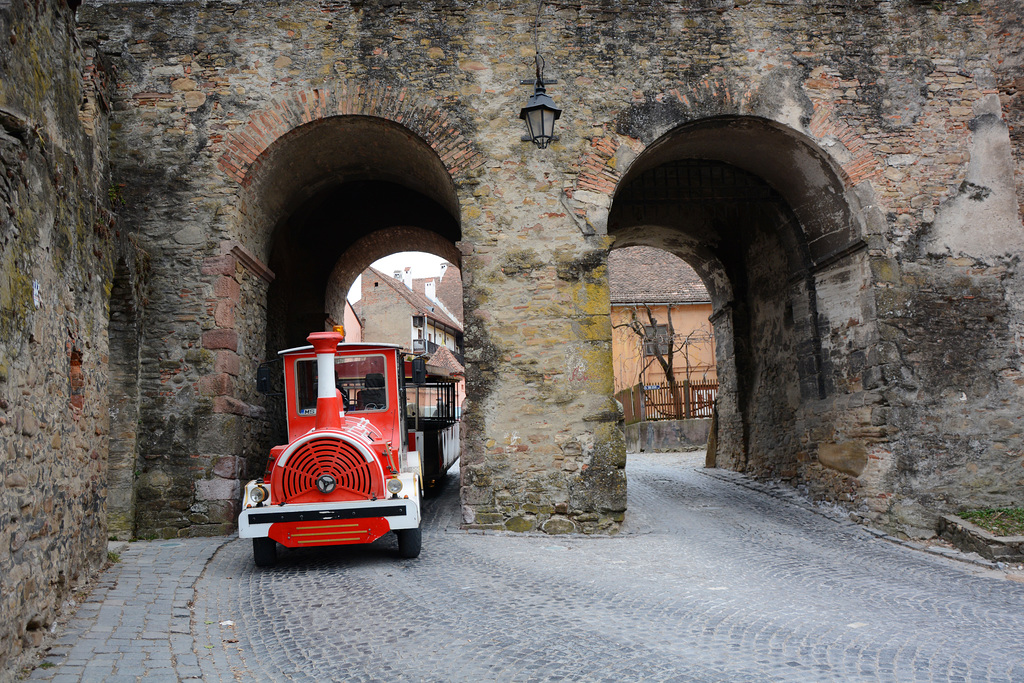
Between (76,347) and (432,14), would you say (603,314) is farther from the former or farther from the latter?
(76,347)

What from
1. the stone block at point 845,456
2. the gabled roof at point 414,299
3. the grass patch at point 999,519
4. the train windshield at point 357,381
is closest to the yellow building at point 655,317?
the gabled roof at point 414,299

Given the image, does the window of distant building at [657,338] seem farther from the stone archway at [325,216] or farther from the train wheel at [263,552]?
the train wheel at [263,552]

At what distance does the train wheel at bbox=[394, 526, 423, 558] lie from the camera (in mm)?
6465

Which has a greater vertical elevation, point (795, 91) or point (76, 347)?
point (795, 91)

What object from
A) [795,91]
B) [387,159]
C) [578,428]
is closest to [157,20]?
[387,159]

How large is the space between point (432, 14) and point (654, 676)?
7.46m

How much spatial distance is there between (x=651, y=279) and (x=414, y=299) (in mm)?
15751

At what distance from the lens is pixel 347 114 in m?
8.13

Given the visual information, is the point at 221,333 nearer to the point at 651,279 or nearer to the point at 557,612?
the point at 557,612

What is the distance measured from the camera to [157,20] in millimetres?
8305

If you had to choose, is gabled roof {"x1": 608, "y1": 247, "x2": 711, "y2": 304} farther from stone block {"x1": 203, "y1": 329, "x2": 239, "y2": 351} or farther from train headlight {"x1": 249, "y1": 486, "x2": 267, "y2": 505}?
train headlight {"x1": 249, "y1": 486, "x2": 267, "y2": 505}

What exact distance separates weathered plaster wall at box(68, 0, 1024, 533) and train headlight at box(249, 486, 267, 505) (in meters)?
1.76

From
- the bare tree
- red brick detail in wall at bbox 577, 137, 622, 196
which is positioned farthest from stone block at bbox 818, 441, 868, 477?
the bare tree

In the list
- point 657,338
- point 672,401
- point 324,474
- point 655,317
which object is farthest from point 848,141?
point 655,317
